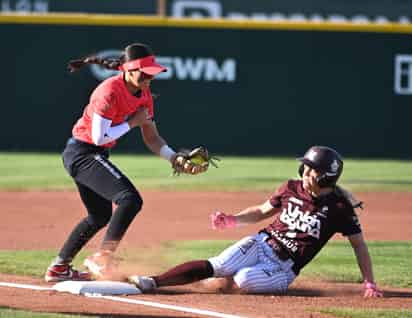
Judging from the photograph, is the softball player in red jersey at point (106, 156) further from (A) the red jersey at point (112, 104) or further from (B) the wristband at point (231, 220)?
(B) the wristband at point (231, 220)

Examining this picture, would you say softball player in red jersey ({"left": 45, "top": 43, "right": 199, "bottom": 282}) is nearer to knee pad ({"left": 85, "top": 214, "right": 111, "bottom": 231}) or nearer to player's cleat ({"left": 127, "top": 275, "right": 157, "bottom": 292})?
knee pad ({"left": 85, "top": 214, "right": 111, "bottom": 231})

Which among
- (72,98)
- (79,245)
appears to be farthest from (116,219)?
(72,98)

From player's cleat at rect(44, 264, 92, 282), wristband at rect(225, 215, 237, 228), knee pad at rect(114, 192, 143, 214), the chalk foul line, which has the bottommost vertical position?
player's cleat at rect(44, 264, 92, 282)

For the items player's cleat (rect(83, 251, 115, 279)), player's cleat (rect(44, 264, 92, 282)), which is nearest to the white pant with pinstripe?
player's cleat (rect(83, 251, 115, 279))

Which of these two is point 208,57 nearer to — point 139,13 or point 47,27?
point 47,27

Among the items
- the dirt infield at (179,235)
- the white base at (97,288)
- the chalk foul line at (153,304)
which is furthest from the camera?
the white base at (97,288)

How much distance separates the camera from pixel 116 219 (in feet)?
24.4

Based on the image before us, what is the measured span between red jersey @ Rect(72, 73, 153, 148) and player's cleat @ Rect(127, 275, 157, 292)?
1.01 meters

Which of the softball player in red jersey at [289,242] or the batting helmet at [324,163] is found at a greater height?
the batting helmet at [324,163]

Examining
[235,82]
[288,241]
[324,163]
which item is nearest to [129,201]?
[288,241]

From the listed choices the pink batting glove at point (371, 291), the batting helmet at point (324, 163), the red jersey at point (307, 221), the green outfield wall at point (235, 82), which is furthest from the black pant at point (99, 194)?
the green outfield wall at point (235, 82)

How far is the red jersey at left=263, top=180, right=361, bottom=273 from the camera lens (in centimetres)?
736

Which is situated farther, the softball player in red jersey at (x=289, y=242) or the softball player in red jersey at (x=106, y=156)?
the softball player in red jersey at (x=106, y=156)

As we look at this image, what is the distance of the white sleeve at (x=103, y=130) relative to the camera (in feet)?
24.5
